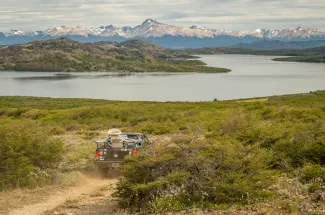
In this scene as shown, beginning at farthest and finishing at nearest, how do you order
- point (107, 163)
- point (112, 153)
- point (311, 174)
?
point (112, 153), point (107, 163), point (311, 174)

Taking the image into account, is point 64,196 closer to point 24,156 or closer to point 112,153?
point 24,156

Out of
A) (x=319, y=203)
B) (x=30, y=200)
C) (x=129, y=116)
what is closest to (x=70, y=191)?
(x=30, y=200)

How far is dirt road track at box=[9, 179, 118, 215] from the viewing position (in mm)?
11047

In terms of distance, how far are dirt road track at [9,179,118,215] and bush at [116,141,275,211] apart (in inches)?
88.8

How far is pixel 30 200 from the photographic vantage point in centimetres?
1189

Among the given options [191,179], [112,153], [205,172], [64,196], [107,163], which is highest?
[205,172]

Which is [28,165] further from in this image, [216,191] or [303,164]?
[303,164]

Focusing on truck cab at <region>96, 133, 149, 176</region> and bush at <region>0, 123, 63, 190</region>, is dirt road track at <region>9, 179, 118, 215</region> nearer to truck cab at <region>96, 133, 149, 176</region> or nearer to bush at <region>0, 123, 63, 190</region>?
truck cab at <region>96, 133, 149, 176</region>

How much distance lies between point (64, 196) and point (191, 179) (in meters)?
4.35

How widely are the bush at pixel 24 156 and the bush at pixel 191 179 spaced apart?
13.6 ft

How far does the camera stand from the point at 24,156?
45.3 feet

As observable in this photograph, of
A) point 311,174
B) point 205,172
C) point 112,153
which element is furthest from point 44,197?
point 311,174

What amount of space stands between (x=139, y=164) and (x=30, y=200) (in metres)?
3.66

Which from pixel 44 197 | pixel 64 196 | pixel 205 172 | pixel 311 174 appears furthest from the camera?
pixel 64 196
